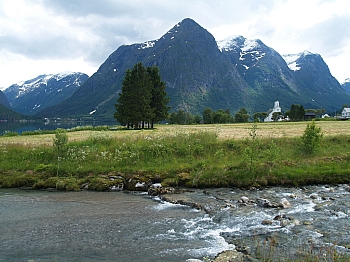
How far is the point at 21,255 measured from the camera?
10141mm

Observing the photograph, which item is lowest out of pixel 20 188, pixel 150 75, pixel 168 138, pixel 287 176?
pixel 20 188

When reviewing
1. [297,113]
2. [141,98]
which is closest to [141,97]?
[141,98]

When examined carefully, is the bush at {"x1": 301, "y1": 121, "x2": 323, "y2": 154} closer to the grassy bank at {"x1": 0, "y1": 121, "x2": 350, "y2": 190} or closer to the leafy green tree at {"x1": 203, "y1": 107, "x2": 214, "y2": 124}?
the grassy bank at {"x1": 0, "y1": 121, "x2": 350, "y2": 190}

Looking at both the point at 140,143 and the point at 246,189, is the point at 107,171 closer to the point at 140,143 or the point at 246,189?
the point at 140,143

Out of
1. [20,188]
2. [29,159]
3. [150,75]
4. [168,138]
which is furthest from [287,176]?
[150,75]

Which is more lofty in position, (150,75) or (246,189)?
(150,75)

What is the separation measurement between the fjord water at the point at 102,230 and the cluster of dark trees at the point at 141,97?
4122cm

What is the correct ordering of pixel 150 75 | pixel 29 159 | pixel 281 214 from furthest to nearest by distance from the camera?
pixel 150 75 → pixel 29 159 → pixel 281 214

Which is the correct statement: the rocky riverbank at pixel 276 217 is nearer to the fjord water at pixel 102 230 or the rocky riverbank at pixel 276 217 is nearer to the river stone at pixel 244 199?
the river stone at pixel 244 199

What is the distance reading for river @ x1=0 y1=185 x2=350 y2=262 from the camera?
34.0ft

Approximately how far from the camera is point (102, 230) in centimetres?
1247

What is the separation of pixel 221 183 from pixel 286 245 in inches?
383

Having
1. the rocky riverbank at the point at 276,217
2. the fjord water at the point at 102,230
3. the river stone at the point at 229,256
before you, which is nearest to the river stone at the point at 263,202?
the rocky riverbank at the point at 276,217

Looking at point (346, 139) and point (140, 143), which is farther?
point (346, 139)
